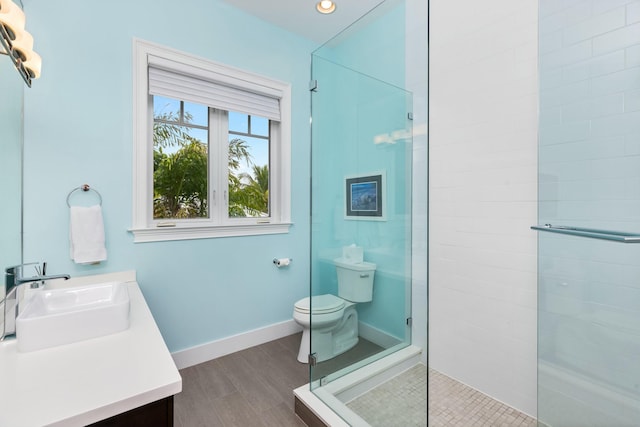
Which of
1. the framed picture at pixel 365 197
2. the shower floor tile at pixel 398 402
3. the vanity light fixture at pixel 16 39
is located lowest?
the shower floor tile at pixel 398 402

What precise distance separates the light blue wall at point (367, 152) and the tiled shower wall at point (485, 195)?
1.36 ft

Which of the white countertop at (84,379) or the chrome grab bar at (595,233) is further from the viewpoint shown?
the chrome grab bar at (595,233)

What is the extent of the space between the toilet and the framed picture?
0.97 feet

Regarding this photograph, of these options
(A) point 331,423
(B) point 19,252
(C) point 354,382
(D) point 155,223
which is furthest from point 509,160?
(B) point 19,252

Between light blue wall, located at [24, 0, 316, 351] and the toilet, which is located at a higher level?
light blue wall, located at [24, 0, 316, 351]

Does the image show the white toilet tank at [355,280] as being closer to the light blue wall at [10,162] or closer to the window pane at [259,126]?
the window pane at [259,126]

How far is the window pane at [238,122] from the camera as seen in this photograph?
7.98 ft

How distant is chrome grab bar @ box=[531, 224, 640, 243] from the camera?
100 cm

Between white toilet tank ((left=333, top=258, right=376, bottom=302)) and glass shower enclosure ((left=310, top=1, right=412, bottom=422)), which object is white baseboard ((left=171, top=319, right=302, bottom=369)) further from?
white toilet tank ((left=333, top=258, right=376, bottom=302))

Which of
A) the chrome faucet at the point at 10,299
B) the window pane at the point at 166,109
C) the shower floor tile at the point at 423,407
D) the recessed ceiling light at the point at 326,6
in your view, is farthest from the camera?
the recessed ceiling light at the point at 326,6

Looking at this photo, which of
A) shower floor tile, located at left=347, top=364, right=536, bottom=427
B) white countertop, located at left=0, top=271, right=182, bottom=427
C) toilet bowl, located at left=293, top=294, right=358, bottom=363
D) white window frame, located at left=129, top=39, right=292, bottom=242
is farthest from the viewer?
white window frame, located at left=129, top=39, right=292, bottom=242

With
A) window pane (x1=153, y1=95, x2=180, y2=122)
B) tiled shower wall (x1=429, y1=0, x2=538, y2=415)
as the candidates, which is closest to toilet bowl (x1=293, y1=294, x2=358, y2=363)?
tiled shower wall (x1=429, y1=0, x2=538, y2=415)

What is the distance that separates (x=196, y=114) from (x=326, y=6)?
4.22 ft

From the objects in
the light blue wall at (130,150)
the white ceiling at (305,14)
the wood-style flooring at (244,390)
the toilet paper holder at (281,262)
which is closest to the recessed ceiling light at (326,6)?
the white ceiling at (305,14)
